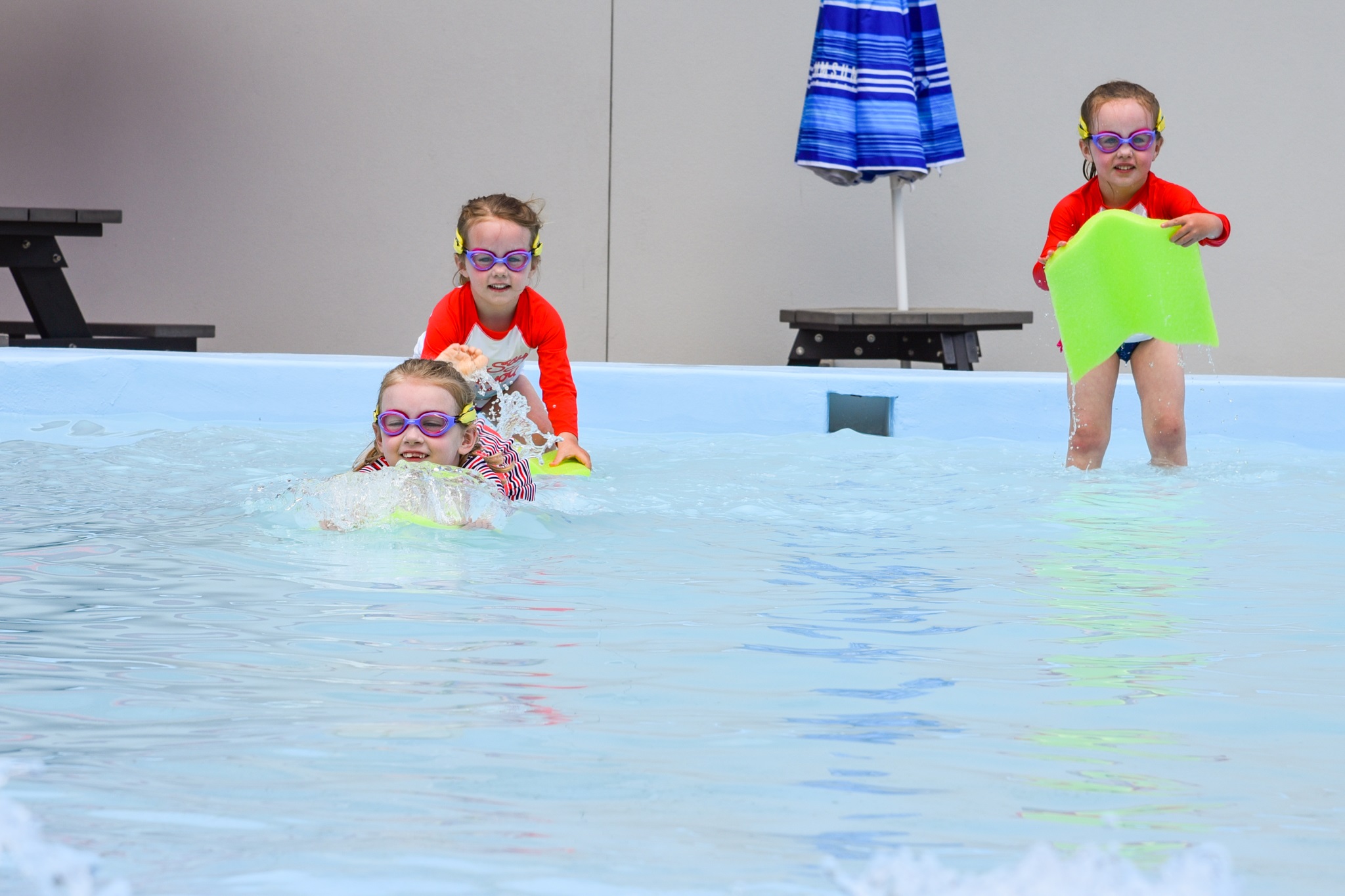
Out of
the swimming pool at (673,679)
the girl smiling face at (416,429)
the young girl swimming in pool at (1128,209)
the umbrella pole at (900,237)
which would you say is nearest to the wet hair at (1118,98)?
the young girl swimming in pool at (1128,209)

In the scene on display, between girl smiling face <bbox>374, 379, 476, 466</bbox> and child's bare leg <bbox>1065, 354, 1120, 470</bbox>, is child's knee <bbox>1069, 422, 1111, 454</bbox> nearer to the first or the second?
child's bare leg <bbox>1065, 354, 1120, 470</bbox>

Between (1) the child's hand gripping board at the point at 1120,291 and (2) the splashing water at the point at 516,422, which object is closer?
(1) the child's hand gripping board at the point at 1120,291

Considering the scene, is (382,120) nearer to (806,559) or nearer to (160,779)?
(806,559)

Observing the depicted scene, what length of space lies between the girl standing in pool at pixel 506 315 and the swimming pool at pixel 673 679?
1.47ft

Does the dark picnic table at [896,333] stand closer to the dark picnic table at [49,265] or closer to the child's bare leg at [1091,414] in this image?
the child's bare leg at [1091,414]

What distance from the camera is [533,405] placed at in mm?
4156

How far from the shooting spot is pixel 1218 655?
6.00 ft

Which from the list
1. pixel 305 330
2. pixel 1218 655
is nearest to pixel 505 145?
pixel 305 330

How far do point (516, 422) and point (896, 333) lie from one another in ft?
8.31

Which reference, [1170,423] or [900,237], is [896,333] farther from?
[1170,423]

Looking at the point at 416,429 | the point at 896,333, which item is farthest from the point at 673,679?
the point at 896,333

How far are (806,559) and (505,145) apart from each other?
17.3 ft

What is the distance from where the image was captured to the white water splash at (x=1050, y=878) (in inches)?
40.2

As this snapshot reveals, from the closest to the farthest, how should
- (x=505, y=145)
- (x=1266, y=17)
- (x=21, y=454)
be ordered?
(x=21, y=454) < (x=1266, y=17) < (x=505, y=145)
